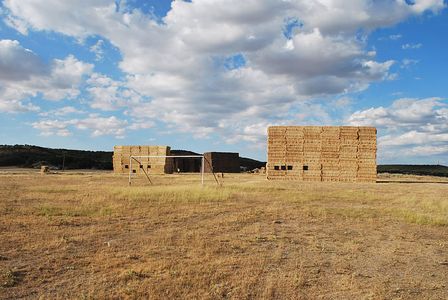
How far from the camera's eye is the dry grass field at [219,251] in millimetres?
6691

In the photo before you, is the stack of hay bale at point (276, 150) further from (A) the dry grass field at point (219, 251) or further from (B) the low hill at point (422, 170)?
(B) the low hill at point (422, 170)

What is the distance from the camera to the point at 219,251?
9109 millimetres

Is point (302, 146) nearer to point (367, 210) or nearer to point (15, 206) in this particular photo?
point (367, 210)

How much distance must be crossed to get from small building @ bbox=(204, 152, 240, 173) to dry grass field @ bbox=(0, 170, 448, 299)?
125 feet

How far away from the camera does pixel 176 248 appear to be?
30.5ft

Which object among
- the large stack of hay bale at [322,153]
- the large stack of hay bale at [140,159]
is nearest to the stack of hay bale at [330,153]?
the large stack of hay bale at [322,153]

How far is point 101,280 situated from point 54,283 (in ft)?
2.32

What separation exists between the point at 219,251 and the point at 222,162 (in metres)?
47.4

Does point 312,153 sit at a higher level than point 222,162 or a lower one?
higher

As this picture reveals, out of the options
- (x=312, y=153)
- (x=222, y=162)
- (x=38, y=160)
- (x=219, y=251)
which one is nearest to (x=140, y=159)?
(x=222, y=162)

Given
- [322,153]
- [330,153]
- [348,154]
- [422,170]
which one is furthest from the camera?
[422,170]

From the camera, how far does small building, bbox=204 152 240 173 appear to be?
55478mm

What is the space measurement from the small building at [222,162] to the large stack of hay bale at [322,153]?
67.9 feet

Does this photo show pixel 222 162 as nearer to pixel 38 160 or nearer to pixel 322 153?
pixel 322 153
